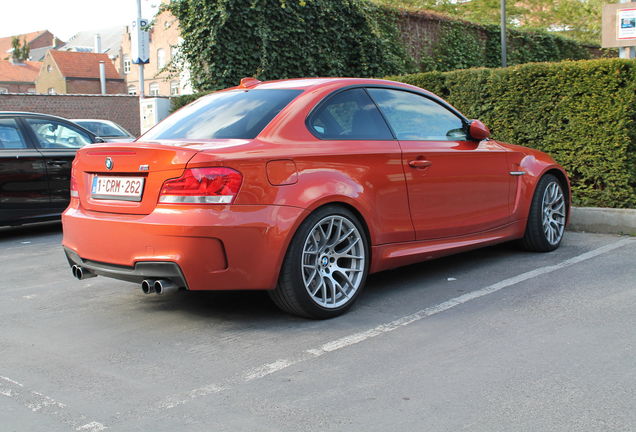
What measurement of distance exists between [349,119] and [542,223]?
2479 millimetres

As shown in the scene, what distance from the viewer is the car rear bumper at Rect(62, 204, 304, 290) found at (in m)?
4.27

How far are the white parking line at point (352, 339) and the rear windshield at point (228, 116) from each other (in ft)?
4.76

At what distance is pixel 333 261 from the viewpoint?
189 inches

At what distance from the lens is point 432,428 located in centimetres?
304

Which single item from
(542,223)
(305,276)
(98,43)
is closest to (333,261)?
(305,276)

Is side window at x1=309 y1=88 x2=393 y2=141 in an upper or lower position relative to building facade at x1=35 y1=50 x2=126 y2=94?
lower

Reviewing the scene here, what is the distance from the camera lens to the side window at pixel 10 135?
8.91 meters

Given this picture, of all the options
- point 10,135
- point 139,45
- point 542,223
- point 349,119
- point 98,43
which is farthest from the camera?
point 98,43

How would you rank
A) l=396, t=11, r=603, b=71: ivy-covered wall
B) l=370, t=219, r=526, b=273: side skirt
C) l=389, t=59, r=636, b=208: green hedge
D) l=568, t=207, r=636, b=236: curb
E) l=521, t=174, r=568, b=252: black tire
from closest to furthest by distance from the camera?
l=370, t=219, r=526, b=273: side skirt → l=521, t=174, r=568, b=252: black tire → l=568, t=207, r=636, b=236: curb → l=389, t=59, r=636, b=208: green hedge → l=396, t=11, r=603, b=71: ivy-covered wall

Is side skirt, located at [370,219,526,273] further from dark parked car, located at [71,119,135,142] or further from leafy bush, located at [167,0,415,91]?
dark parked car, located at [71,119,135,142]

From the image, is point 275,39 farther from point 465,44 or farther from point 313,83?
point 313,83

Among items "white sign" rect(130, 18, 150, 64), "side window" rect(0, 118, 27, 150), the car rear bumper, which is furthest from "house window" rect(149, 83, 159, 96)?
the car rear bumper

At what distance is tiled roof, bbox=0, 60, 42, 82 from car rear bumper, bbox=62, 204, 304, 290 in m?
91.6

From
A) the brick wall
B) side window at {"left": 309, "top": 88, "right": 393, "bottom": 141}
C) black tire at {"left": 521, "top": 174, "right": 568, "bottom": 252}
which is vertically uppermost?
the brick wall
